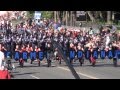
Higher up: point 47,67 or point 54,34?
point 54,34

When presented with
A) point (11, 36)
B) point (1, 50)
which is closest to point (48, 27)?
point (11, 36)

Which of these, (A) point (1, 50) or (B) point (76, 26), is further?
(B) point (76, 26)

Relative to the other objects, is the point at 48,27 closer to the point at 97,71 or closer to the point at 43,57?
the point at 43,57

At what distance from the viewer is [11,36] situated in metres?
8.14

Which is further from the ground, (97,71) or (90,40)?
(90,40)
